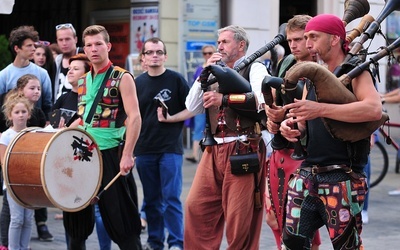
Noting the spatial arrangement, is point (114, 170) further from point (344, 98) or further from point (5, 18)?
point (5, 18)

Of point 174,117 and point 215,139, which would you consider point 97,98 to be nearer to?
point 215,139

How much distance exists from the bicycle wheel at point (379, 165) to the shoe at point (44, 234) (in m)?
4.99

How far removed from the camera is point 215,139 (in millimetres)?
7172

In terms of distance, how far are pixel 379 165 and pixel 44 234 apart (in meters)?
5.26

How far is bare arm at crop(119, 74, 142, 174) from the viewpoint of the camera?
7227 millimetres

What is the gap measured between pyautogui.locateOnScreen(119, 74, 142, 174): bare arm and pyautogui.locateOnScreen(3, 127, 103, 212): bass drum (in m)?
0.25

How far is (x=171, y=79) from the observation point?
9117mm

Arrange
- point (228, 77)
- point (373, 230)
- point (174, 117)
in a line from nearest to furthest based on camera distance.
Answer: point (228, 77), point (174, 117), point (373, 230)

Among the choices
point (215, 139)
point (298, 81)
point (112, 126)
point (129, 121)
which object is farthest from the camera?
point (112, 126)

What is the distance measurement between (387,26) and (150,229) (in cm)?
1325

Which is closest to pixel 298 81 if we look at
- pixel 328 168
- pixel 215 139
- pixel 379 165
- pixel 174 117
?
pixel 328 168

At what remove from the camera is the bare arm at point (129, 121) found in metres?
7.23

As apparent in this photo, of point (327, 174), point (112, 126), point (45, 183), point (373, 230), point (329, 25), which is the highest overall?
point (329, 25)

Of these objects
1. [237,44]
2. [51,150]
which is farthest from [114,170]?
[237,44]
